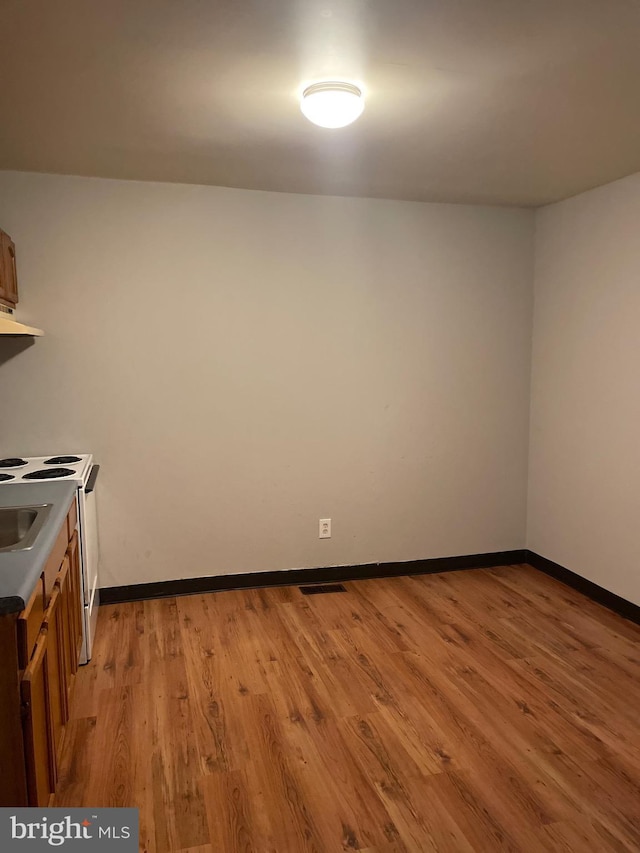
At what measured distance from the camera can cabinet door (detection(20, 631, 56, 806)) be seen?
5.50 ft

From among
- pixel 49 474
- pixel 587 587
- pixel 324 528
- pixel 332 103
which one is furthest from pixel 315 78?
pixel 587 587

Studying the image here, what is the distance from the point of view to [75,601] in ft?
9.45

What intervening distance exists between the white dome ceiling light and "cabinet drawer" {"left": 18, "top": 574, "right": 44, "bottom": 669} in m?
1.89

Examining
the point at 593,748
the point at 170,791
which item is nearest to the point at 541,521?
the point at 593,748

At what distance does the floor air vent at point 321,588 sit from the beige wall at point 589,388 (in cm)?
147

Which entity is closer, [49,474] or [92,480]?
[49,474]

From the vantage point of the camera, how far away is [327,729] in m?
2.61

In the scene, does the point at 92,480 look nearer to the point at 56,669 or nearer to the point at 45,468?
the point at 45,468

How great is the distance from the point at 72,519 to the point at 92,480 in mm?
511

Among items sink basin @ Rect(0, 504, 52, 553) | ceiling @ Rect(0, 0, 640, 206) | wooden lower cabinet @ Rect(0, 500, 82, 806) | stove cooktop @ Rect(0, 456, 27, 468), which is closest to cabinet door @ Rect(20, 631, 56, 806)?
wooden lower cabinet @ Rect(0, 500, 82, 806)

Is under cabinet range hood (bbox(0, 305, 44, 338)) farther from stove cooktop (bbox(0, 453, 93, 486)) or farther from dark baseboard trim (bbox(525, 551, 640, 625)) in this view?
dark baseboard trim (bbox(525, 551, 640, 625))

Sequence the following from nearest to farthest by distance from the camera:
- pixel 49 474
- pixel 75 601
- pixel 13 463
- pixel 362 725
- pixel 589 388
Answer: pixel 362 725 < pixel 75 601 < pixel 49 474 < pixel 13 463 < pixel 589 388

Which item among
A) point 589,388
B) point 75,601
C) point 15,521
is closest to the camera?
point 15,521

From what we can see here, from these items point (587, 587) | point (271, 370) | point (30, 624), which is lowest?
point (587, 587)
